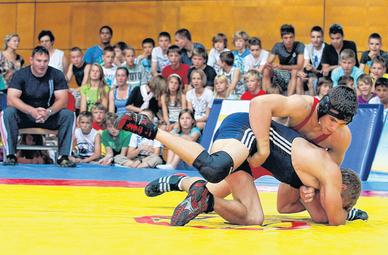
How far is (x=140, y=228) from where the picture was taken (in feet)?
13.5

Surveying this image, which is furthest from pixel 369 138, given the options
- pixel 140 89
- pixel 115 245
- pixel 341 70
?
pixel 115 245

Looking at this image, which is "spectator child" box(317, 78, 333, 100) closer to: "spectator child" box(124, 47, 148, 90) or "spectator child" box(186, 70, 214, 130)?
"spectator child" box(186, 70, 214, 130)

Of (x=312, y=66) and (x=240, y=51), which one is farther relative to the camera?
(x=240, y=51)

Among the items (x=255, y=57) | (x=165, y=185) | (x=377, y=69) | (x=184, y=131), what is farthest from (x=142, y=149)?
(x=165, y=185)

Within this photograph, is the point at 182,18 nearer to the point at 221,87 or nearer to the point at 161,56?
the point at 161,56

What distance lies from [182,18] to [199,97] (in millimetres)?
3105

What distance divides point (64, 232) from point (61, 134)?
5248 mm

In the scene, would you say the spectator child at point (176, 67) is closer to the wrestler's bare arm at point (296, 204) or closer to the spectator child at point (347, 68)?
the spectator child at point (347, 68)

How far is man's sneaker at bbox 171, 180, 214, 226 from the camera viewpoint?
4191 mm

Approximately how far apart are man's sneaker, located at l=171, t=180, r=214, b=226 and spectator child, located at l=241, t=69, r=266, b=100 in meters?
5.29

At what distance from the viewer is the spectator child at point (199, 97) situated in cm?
980

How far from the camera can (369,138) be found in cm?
836

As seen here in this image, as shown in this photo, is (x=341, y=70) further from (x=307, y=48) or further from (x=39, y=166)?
(x=39, y=166)

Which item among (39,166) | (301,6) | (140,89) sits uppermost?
(301,6)
